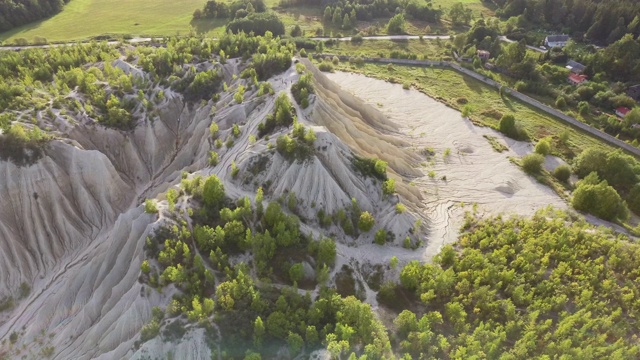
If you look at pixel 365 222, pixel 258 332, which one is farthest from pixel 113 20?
pixel 258 332

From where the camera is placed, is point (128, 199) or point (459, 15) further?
point (459, 15)

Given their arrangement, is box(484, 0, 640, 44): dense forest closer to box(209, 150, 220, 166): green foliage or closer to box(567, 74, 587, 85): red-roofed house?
box(567, 74, 587, 85): red-roofed house

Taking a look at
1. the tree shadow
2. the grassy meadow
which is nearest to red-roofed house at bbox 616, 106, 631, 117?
the tree shadow

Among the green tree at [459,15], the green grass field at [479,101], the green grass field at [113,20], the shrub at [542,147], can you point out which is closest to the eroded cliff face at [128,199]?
the shrub at [542,147]

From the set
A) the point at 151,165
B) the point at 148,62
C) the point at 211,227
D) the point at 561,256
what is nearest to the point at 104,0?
the point at 148,62

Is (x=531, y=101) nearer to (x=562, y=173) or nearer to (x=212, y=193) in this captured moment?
(x=562, y=173)

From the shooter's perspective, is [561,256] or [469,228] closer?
[561,256]

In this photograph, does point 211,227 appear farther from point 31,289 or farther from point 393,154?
point 393,154

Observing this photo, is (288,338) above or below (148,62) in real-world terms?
below
